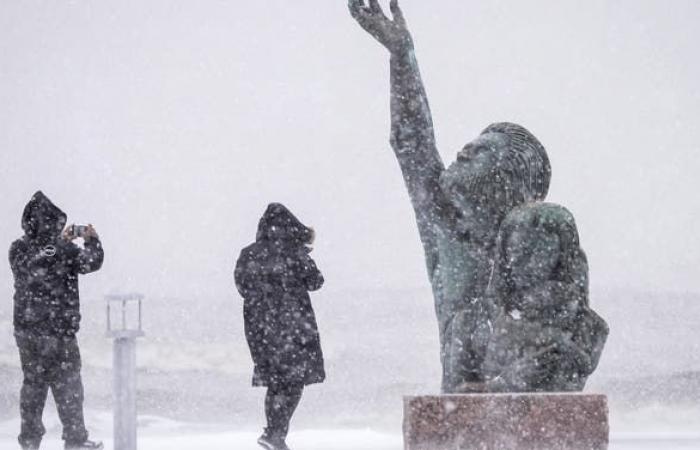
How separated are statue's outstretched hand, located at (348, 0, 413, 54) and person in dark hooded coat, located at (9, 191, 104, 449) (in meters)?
3.52

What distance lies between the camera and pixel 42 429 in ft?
25.7

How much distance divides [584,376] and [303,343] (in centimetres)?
370

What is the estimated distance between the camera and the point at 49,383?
25.4 feet

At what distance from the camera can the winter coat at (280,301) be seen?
25.0ft

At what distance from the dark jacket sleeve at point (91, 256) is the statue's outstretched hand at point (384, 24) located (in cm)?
350

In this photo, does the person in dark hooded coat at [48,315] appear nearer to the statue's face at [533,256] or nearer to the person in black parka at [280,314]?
→ the person in black parka at [280,314]

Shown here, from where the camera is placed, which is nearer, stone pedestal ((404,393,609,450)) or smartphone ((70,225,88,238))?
stone pedestal ((404,393,609,450))

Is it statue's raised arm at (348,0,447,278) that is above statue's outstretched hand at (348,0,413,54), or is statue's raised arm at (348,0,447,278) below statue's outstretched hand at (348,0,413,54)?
below

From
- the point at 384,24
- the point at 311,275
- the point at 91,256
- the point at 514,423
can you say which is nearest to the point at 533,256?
the point at 514,423

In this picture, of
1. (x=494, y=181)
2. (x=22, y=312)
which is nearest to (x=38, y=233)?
(x=22, y=312)

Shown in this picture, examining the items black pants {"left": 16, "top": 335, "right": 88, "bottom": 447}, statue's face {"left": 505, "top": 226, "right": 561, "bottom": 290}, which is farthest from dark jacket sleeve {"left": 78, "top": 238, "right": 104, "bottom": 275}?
statue's face {"left": 505, "top": 226, "right": 561, "bottom": 290}

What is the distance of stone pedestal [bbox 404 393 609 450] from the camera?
13.0ft

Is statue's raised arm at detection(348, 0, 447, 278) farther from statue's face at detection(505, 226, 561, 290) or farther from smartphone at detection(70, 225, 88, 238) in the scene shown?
smartphone at detection(70, 225, 88, 238)

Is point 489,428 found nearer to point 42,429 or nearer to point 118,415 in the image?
point 118,415
